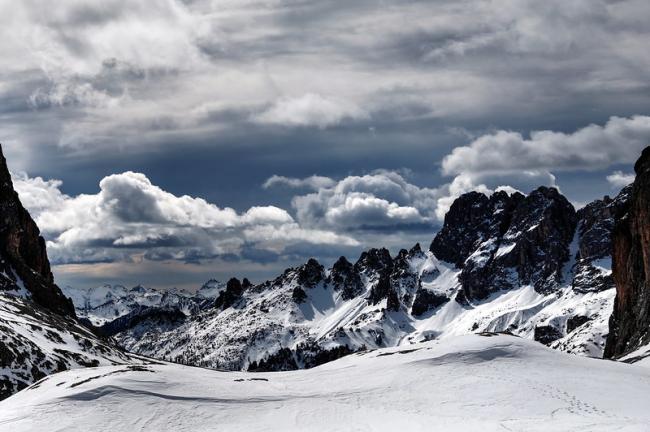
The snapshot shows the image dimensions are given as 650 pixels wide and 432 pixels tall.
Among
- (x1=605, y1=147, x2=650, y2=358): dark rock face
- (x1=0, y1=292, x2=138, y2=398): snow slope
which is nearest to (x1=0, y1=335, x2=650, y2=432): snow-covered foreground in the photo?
(x1=0, y1=292, x2=138, y2=398): snow slope

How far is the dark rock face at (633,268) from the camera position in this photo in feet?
508

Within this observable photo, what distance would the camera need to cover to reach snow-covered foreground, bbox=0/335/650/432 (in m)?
54.3

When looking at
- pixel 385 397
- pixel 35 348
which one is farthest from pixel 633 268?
pixel 35 348

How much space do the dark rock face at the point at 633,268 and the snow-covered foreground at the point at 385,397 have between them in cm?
8586

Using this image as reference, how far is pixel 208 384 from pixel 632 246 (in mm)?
134155

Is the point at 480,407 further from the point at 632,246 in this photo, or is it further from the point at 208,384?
the point at 632,246

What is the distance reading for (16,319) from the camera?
5290 inches

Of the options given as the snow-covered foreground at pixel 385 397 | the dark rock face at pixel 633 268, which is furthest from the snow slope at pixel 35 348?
the dark rock face at pixel 633 268

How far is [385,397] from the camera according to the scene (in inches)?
2463

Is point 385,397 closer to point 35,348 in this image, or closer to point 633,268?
point 35,348

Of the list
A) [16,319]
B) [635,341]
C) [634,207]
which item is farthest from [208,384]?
[634,207]

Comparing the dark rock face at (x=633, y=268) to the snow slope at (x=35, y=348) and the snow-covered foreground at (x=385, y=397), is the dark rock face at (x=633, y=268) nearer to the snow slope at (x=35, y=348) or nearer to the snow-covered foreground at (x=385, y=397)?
the snow-covered foreground at (x=385, y=397)

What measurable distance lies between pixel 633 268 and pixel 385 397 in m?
127

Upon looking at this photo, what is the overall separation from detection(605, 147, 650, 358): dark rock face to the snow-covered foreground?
85.9m
